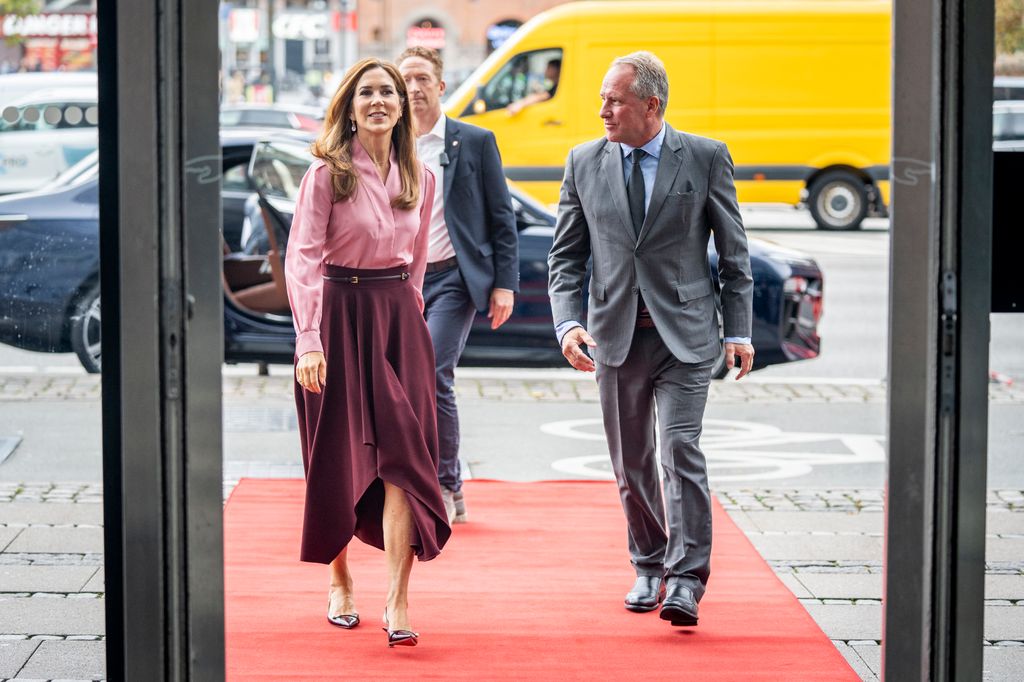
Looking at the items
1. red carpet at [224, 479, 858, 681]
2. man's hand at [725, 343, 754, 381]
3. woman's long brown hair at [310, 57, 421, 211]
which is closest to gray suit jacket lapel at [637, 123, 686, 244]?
man's hand at [725, 343, 754, 381]

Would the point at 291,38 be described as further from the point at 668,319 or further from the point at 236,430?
the point at 668,319

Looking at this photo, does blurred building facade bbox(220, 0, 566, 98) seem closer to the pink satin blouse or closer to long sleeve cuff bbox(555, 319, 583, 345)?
long sleeve cuff bbox(555, 319, 583, 345)

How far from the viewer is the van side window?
18094 mm

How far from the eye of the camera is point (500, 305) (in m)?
6.39

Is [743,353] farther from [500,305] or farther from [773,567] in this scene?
[500,305]

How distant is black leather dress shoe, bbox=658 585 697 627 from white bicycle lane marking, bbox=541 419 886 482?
2.62 metres

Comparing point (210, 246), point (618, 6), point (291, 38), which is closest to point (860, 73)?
point (618, 6)

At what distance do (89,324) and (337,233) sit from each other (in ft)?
4.16

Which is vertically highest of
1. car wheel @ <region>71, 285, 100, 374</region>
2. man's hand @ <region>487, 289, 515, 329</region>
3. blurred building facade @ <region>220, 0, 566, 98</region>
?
blurred building facade @ <region>220, 0, 566, 98</region>

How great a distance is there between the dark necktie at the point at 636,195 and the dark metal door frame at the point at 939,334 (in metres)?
1.67

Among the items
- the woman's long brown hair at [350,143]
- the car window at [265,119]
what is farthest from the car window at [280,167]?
the car window at [265,119]

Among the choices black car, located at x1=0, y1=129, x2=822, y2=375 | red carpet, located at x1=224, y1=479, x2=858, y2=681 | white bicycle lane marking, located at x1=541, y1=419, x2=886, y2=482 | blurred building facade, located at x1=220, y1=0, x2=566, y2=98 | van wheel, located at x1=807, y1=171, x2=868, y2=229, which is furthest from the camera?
blurred building facade, located at x1=220, y1=0, x2=566, y2=98

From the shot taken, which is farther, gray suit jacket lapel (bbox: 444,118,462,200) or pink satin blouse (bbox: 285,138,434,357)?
gray suit jacket lapel (bbox: 444,118,462,200)

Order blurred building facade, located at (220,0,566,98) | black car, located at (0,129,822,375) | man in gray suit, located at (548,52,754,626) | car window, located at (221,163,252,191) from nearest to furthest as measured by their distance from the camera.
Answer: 1. man in gray suit, located at (548,52,754,626)
2. black car, located at (0,129,822,375)
3. car window, located at (221,163,252,191)
4. blurred building facade, located at (220,0,566,98)
